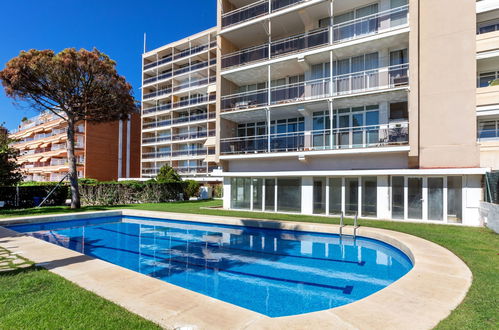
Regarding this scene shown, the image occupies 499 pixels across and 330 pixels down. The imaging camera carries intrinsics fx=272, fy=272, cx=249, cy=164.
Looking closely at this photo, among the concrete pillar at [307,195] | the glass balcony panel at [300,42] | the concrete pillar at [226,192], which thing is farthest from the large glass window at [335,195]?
the glass balcony panel at [300,42]

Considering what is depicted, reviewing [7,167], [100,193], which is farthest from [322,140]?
[7,167]

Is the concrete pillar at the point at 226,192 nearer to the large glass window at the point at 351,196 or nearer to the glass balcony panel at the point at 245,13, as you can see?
the large glass window at the point at 351,196

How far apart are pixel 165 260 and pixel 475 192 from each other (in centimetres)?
1538

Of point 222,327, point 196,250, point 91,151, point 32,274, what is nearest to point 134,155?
point 91,151

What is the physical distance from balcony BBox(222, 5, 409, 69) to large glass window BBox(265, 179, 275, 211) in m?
9.08

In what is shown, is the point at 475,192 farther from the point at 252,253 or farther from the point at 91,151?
the point at 91,151

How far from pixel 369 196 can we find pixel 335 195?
2009mm

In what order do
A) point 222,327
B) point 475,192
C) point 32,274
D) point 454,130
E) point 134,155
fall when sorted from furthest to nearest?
1. point 134,155
2. point 454,130
3. point 475,192
4. point 32,274
5. point 222,327

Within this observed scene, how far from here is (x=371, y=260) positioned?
9.84 m

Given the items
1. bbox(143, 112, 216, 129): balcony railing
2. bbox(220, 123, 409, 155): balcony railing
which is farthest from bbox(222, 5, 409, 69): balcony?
bbox(143, 112, 216, 129): balcony railing

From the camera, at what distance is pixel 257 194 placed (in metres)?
20.4

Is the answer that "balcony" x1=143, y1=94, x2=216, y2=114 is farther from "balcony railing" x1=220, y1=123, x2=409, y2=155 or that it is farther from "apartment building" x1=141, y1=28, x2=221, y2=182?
"balcony railing" x1=220, y1=123, x2=409, y2=155

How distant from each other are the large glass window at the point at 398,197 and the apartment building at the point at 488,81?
4.42 meters

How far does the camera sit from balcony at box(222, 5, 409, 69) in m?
16.7
